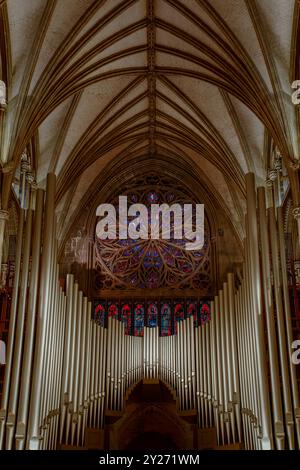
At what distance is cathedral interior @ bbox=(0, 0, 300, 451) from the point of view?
14992 mm

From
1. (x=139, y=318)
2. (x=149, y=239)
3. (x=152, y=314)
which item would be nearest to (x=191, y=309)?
(x=152, y=314)

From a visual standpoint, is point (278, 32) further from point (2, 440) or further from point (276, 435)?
point (2, 440)

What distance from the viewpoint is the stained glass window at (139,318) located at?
20.8m

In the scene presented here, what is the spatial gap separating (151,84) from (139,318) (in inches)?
286

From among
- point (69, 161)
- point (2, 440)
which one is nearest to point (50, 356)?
point (2, 440)

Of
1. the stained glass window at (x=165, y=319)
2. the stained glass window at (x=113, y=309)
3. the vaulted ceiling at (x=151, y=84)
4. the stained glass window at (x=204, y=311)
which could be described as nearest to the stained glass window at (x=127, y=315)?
the stained glass window at (x=113, y=309)

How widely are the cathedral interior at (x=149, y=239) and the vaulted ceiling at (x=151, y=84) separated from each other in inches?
1.9

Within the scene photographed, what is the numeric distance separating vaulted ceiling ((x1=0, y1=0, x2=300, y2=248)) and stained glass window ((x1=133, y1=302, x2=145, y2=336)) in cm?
353

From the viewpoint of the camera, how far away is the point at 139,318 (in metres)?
21.1

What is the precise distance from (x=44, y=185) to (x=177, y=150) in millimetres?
5468

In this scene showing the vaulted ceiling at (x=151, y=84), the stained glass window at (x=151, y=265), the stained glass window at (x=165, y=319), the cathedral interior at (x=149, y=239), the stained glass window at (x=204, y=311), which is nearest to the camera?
the cathedral interior at (x=149, y=239)

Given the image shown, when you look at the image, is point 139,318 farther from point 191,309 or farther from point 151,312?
point 191,309

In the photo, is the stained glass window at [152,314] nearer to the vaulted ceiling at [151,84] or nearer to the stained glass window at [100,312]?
the stained glass window at [100,312]

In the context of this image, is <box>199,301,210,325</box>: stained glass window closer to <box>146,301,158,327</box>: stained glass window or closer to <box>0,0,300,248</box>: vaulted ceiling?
<box>146,301,158,327</box>: stained glass window
